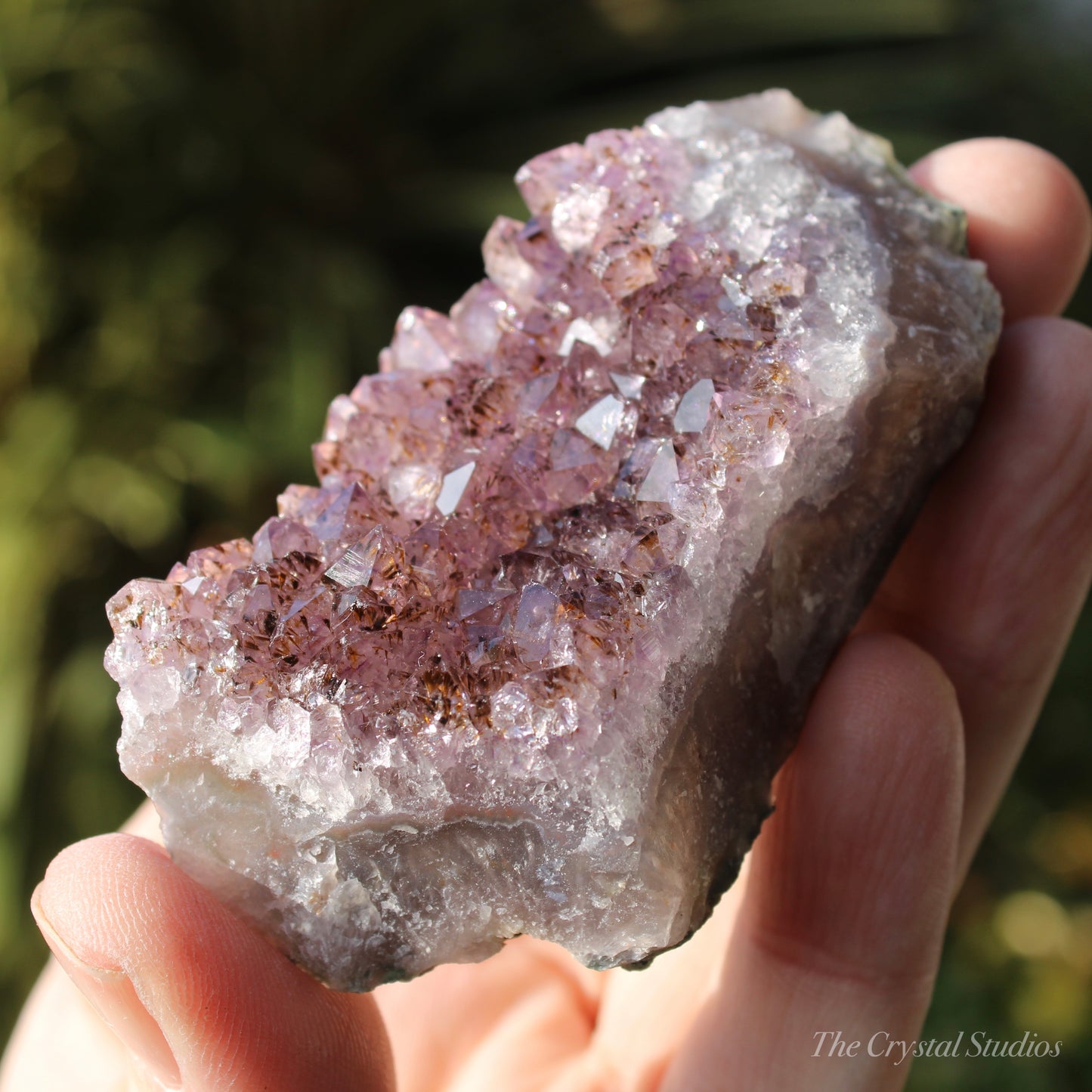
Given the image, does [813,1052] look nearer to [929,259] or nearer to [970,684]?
[970,684]

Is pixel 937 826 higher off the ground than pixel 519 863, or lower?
higher

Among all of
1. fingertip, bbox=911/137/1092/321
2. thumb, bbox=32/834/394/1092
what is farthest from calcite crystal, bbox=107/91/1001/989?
fingertip, bbox=911/137/1092/321

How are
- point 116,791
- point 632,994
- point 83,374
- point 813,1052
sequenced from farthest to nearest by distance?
point 83,374 → point 116,791 → point 632,994 → point 813,1052

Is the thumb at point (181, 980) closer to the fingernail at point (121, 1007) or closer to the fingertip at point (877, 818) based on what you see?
the fingernail at point (121, 1007)

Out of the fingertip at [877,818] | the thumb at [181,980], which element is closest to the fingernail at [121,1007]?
the thumb at [181,980]

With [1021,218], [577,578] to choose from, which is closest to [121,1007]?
[577,578]

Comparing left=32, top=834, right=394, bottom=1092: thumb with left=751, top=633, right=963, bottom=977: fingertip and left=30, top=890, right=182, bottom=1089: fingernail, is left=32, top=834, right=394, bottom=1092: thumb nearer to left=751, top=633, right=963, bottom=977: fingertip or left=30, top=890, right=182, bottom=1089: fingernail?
left=30, top=890, right=182, bottom=1089: fingernail

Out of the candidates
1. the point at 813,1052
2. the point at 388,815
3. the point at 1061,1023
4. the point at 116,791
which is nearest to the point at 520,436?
the point at 388,815
